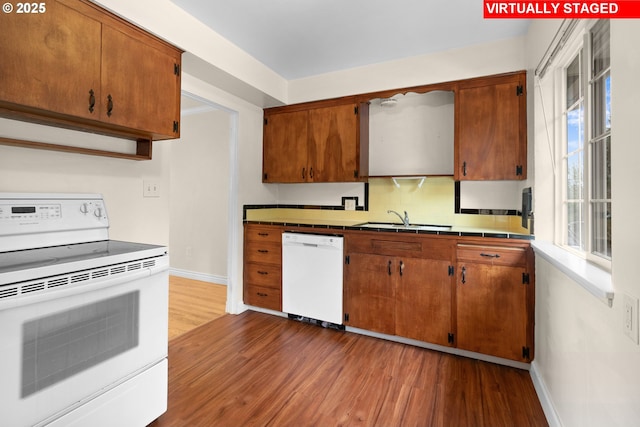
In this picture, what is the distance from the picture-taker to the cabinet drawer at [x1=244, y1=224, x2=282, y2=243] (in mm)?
3189

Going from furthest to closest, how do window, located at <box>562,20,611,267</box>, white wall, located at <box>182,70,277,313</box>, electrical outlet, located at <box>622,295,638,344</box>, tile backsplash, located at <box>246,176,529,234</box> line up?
white wall, located at <box>182,70,277,313</box>
tile backsplash, located at <box>246,176,529,234</box>
window, located at <box>562,20,611,267</box>
electrical outlet, located at <box>622,295,638,344</box>

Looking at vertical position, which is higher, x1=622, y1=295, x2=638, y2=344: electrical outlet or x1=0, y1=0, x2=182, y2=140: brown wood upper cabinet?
x1=0, y1=0, x2=182, y2=140: brown wood upper cabinet

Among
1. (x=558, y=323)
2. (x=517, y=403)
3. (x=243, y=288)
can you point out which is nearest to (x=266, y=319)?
(x=243, y=288)

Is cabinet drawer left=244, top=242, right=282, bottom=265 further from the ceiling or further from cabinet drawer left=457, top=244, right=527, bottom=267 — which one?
the ceiling

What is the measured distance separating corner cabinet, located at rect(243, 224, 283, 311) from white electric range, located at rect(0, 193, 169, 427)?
5.11 ft

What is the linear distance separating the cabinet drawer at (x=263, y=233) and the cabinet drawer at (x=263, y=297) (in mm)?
513

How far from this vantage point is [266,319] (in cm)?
314

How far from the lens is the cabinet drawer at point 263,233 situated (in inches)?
126

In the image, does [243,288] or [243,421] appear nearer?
[243,421]

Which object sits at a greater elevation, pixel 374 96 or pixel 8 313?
pixel 374 96

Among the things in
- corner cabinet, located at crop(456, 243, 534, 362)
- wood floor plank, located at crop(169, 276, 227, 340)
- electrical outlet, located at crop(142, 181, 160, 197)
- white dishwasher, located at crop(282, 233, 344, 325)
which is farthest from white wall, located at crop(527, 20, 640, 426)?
wood floor plank, located at crop(169, 276, 227, 340)

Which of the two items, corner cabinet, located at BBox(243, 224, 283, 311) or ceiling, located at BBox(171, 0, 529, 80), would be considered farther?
corner cabinet, located at BBox(243, 224, 283, 311)

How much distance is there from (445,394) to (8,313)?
2.21 metres

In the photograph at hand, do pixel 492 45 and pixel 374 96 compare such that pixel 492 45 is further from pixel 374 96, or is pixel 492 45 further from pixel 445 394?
pixel 445 394
